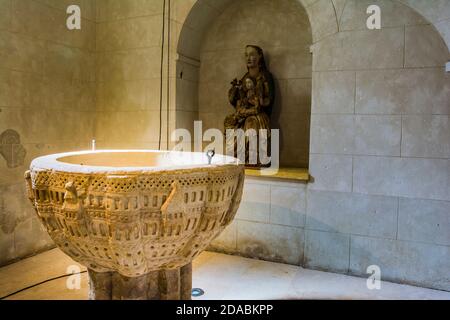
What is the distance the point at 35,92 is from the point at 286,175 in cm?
255

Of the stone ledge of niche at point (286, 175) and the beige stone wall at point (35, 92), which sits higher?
the beige stone wall at point (35, 92)

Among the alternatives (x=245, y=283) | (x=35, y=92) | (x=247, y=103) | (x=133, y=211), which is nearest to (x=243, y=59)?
(x=247, y=103)

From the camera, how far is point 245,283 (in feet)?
10.1

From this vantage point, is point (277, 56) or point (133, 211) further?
point (277, 56)

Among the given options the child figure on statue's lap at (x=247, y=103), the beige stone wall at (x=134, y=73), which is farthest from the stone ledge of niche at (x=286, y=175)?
the beige stone wall at (x=134, y=73)

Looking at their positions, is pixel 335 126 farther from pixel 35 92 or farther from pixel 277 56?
pixel 35 92

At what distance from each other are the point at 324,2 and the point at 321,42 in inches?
13.8

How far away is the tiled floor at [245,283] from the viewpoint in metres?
2.87

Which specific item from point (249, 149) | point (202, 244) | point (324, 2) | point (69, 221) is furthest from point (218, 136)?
point (69, 221)

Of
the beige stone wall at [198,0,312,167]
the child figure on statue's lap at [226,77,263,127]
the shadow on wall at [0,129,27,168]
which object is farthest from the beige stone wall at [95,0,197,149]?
the shadow on wall at [0,129,27,168]

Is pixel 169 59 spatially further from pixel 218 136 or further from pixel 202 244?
pixel 202 244

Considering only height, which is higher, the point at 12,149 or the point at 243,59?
the point at 243,59

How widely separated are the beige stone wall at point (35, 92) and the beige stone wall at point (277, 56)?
1347mm

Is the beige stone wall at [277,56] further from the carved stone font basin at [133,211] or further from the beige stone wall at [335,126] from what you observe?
the carved stone font basin at [133,211]
